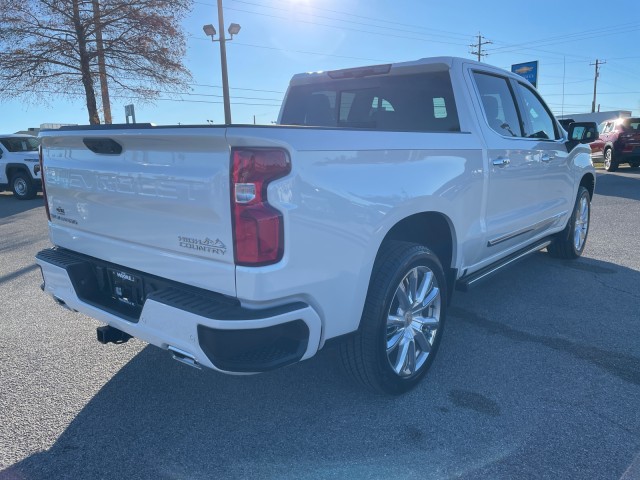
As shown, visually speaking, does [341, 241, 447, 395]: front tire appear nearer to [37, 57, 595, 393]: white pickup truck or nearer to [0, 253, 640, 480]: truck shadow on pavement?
[37, 57, 595, 393]: white pickup truck

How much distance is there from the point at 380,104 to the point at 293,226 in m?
2.36

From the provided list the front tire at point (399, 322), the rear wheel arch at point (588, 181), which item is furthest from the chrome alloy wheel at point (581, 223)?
the front tire at point (399, 322)

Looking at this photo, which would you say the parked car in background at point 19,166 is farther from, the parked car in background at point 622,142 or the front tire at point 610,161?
the front tire at point 610,161

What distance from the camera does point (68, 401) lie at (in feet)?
10.0

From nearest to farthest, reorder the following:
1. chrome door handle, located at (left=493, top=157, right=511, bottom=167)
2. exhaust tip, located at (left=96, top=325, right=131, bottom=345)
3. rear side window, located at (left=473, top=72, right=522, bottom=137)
Result: 1. exhaust tip, located at (left=96, top=325, right=131, bottom=345)
2. chrome door handle, located at (left=493, top=157, right=511, bottom=167)
3. rear side window, located at (left=473, top=72, right=522, bottom=137)

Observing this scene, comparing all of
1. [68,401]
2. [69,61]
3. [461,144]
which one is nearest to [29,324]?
[68,401]

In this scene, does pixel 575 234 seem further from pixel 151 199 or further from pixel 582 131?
pixel 151 199

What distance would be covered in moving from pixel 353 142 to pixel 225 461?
A: 1651 mm

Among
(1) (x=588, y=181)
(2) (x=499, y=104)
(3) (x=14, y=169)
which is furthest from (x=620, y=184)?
(3) (x=14, y=169)

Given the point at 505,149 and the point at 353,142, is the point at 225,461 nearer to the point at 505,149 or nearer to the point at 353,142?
the point at 353,142

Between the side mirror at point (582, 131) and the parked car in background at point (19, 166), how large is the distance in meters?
13.4

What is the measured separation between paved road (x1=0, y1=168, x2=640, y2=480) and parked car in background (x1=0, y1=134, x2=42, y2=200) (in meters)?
11.4

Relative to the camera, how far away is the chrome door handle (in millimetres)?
3754

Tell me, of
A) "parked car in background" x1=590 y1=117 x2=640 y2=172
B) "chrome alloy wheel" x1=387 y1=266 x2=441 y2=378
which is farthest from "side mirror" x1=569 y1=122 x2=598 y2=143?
"parked car in background" x1=590 y1=117 x2=640 y2=172
